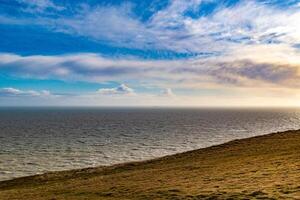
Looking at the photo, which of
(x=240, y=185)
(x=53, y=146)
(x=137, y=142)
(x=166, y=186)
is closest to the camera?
(x=240, y=185)

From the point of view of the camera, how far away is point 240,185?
21984 mm

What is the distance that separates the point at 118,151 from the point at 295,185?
179ft

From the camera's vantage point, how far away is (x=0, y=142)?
8688 cm

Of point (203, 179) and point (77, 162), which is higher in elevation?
point (203, 179)

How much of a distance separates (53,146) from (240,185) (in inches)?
2521

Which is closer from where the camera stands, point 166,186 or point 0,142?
point 166,186

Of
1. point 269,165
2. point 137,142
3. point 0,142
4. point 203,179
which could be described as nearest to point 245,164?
point 269,165

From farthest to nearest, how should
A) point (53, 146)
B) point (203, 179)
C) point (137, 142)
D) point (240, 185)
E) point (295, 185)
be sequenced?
point (137, 142) < point (53, 146) < point (203, 179) < point (240, 185) < point (295, 185)

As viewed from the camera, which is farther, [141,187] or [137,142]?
[137,142]

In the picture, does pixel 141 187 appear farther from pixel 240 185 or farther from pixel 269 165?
pixel 269 165

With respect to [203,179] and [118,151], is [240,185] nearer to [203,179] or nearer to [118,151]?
[203,179]

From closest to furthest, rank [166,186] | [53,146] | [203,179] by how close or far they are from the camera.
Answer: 1. [166,186]
2. [203,179]
3. [53,146]

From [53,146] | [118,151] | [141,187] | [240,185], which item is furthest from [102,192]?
[53,146]

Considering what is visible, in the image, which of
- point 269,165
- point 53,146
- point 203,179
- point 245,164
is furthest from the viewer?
point 53,146
